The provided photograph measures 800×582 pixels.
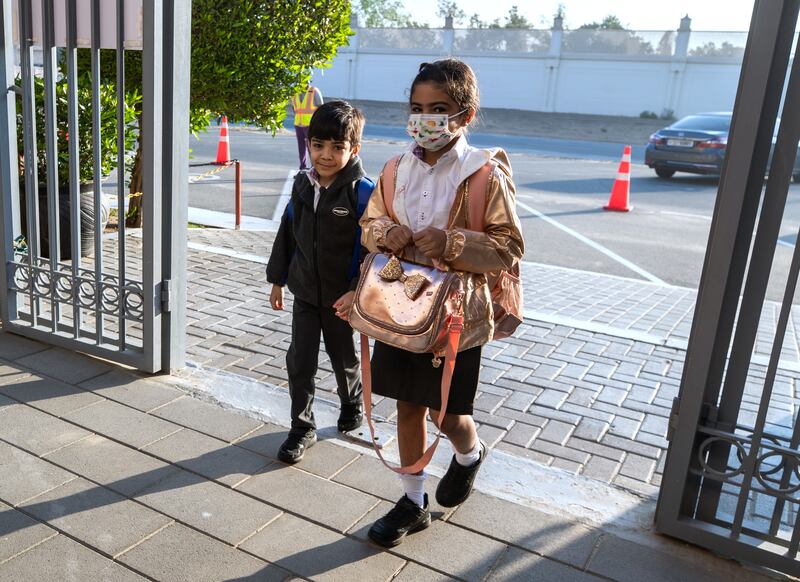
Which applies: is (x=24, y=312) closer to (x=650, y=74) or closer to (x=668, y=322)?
(x=668, y=322)

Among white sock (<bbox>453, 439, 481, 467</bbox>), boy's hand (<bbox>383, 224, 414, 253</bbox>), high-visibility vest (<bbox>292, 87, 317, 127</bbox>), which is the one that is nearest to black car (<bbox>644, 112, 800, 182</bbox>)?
high-visibility vest (<bbox>292, 87, 317, 127</bbox>)

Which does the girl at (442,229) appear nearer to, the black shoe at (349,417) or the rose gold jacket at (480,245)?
the rose gold jacket at (480,245)

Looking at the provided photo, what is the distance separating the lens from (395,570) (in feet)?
8.32

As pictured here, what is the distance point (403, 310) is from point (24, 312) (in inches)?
129

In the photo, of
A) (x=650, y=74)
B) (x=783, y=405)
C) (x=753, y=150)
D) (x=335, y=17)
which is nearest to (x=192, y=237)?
(x=335, y=17)

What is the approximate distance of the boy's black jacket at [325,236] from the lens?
308 centimetres

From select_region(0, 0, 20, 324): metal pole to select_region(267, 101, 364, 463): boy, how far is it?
6.96 feet

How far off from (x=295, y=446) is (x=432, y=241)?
1.38 m

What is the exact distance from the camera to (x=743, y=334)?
2.61 meters

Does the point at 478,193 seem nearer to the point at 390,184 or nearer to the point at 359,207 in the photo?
the point at 390,184

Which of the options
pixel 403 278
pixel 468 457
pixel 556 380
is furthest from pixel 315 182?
pixel 556 380

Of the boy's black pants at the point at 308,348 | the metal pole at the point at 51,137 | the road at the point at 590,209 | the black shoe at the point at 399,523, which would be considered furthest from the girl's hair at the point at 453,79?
the road at the point at 590,209

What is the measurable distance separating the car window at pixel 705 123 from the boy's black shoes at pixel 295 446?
1461 cm

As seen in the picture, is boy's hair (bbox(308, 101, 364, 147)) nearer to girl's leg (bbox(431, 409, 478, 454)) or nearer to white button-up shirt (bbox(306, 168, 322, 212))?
white button-up shirt (bbox(306, 168, 322, 212))
